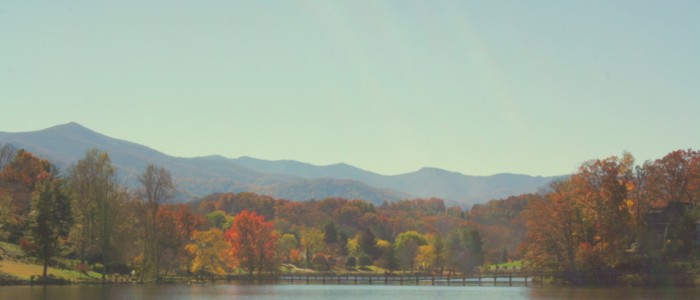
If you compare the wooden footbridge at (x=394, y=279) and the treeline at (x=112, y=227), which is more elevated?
the treeline at (x=112, y=227)

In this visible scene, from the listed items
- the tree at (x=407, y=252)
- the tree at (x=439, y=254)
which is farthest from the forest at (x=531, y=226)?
the tree at (x=407, y=252)

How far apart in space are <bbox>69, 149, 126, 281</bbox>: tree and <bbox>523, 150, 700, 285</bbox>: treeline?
49652mm

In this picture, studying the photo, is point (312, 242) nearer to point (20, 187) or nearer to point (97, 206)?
point (20, 187)

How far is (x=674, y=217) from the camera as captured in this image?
93.5m

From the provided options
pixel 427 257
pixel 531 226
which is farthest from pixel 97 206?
pixel 427 257

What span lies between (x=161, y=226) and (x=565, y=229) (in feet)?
160

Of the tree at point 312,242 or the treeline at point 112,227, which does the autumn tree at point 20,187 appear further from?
the tree at point 312,242

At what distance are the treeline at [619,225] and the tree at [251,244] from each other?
41.2m

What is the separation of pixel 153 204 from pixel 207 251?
14405 mm

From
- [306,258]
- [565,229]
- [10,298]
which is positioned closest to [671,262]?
[565,229]

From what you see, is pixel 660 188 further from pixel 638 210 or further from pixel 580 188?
pixel 580 188

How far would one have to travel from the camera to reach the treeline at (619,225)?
289ft

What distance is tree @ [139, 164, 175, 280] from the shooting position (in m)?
93.2

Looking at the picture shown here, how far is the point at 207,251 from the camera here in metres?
107
